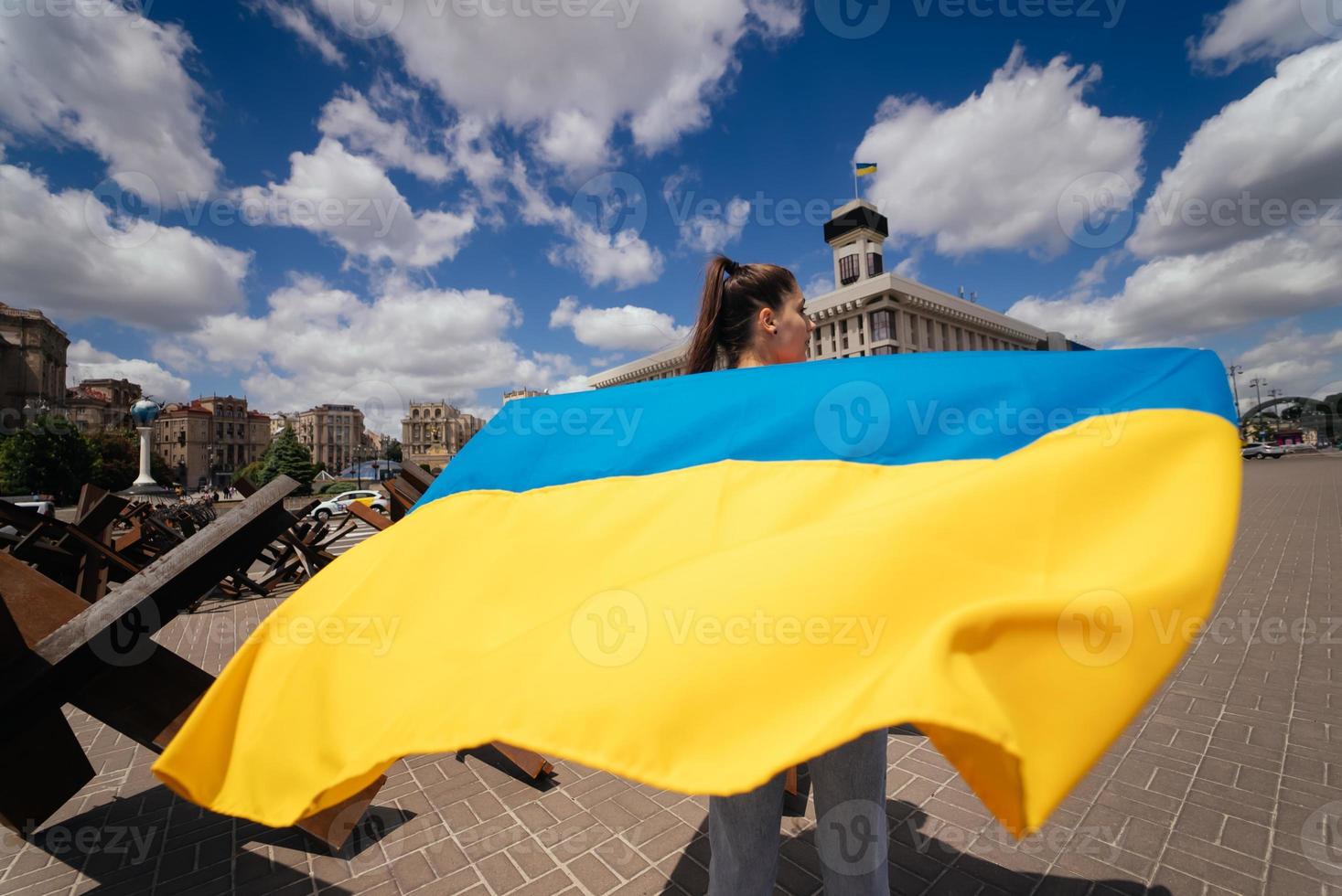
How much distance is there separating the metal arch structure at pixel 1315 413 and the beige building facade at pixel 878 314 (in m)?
34.1

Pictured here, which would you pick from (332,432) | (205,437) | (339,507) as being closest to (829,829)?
(339,507)

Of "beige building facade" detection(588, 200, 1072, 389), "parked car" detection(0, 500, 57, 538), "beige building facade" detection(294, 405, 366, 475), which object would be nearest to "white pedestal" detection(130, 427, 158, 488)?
"parked car" detection(0, 500, 57, 538)

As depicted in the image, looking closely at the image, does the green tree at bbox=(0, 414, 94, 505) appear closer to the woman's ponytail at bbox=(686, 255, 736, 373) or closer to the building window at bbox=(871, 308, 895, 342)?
the woman's ponytail at bbox=(686, 255, 736, 373)

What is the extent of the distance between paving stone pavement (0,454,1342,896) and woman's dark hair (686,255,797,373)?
230 centimetres

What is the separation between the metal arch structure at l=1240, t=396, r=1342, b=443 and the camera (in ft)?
293

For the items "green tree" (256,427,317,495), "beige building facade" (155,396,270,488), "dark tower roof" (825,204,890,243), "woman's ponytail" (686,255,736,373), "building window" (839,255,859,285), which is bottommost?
"woman's ponytail" (686,255,736,373)

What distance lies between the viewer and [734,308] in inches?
81.4

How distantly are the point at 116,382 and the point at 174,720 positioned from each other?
149 metres

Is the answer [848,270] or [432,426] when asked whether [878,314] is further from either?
[432,426]

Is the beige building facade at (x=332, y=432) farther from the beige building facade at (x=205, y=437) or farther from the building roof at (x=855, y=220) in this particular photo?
the building roof at (x=855, y=220)

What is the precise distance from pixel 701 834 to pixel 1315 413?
513 ft

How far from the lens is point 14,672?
203 centimetres

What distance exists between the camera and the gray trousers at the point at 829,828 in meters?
1.59

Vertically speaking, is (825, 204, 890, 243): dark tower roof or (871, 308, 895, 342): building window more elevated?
(825, 204, 890, 243): dark tower roof
